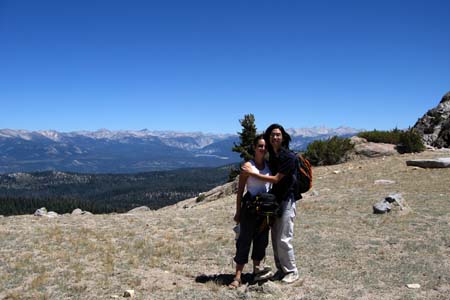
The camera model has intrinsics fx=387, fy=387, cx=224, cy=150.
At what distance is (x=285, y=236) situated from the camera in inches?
327

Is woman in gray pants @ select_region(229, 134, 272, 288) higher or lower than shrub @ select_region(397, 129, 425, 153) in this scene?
lower

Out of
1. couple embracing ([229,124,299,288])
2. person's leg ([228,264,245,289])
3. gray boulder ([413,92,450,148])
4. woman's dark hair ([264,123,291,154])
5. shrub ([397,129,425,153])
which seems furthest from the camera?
gray boulder ([413,92,450,148])

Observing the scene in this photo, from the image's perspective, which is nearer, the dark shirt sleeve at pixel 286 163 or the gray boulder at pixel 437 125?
the dark shirt sleeve at pixel 286 163

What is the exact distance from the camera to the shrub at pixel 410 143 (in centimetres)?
3125

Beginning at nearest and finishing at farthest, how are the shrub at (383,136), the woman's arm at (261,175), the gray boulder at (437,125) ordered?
1. the woman's arm at (261,175)
2. the shrub at (383,136)
3. the gray boulder at (437,125)

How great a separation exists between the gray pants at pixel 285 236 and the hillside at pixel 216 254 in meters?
0.52

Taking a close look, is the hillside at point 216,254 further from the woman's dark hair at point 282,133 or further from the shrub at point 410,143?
the shrub at point 410,143

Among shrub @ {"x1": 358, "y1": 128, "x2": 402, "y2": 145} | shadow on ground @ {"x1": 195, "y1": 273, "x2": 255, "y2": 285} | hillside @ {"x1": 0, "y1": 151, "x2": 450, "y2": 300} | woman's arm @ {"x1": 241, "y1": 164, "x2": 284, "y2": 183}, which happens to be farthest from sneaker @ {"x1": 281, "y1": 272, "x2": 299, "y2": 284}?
shrub @ {"x1": 358, "y1": 128, "x2": 402, "y2": 145}

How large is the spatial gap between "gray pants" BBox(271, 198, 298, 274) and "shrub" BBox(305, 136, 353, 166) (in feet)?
78.8

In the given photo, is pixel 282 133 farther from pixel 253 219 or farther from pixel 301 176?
pixel 253 219

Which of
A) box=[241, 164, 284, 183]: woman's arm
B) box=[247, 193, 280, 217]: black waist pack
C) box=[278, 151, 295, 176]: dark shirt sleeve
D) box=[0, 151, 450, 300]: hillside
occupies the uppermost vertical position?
box=[278, 151, 295, 176]: dark shirt sleeve

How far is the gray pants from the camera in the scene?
8180 mm

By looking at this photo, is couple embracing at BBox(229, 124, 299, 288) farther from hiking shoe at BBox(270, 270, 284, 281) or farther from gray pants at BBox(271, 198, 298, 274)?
hiking shoe at BBox(270, 270, 284, 281)

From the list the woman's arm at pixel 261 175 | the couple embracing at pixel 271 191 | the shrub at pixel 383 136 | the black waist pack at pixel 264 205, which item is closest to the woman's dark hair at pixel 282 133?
the couple embracing at pixel 271 191
